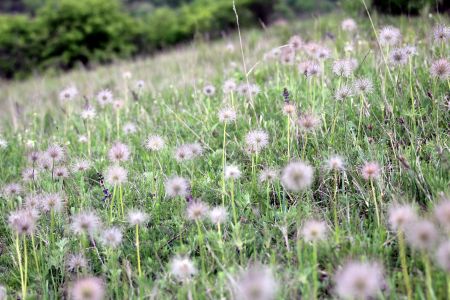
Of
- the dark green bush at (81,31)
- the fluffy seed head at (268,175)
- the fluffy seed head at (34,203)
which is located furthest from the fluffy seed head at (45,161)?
the dark green bush at (81,31)

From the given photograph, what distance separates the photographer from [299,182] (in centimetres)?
185

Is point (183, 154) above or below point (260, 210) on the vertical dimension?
above

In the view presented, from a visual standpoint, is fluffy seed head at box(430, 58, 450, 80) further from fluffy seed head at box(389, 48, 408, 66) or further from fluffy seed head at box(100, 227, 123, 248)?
fluffy seed head at box(100, 227, 123, 248)

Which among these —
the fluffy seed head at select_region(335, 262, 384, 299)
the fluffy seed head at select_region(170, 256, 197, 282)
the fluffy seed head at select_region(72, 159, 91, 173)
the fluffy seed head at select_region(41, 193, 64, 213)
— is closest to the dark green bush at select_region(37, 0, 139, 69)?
the fluffy seed head at select_region(72, 159, 91, 173)

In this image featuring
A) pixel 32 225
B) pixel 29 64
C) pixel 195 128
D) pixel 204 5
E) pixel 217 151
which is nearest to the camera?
pixel 32 225

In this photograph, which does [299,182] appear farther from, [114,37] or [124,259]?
[114,37]

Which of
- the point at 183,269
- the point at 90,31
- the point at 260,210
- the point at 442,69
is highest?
the point at 442,69

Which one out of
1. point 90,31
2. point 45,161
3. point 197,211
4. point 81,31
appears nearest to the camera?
point 197,211

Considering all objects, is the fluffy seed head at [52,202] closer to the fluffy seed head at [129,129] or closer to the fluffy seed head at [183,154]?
the fluffy seed head at [183,154]

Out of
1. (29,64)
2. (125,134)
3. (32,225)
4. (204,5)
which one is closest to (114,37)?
(29,64)

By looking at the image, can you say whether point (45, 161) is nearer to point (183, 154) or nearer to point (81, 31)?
point (183, 154)

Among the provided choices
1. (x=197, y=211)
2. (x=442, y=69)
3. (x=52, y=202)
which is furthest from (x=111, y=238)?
(x=442, y=69)

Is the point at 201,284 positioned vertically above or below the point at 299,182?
below

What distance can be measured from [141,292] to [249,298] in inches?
25.7
